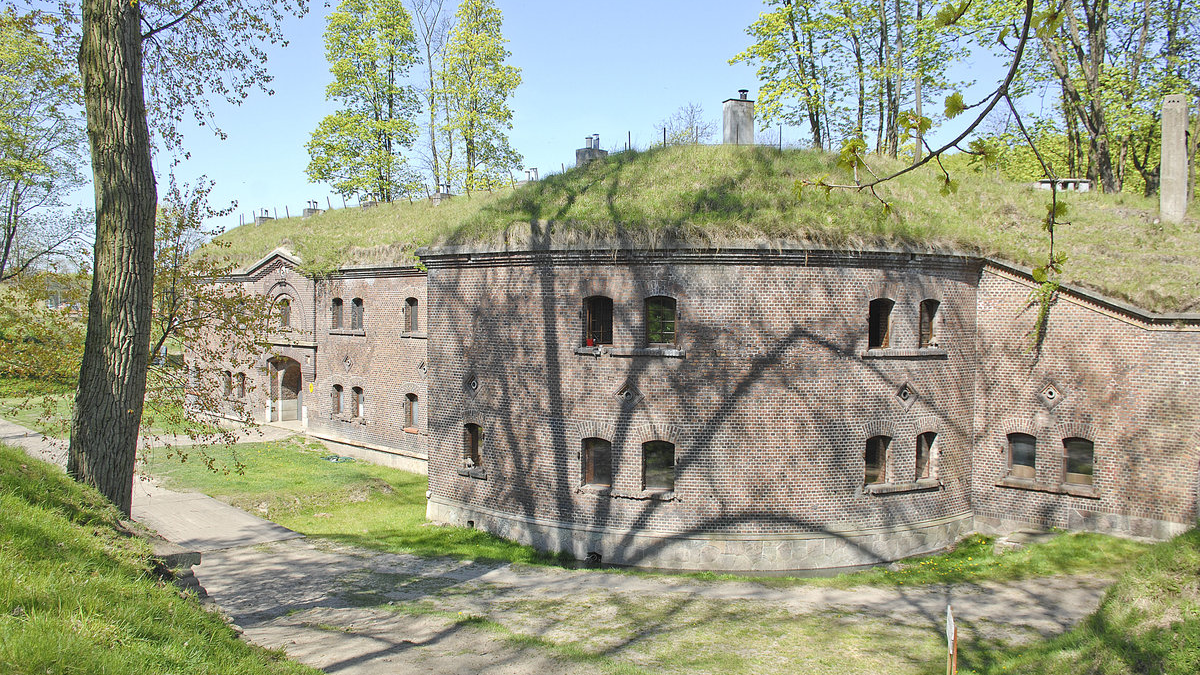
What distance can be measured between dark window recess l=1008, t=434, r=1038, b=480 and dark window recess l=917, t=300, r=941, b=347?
2.69 meters

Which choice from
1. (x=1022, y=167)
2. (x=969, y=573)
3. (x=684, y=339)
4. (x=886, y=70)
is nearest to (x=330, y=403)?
(x=684, y=339)

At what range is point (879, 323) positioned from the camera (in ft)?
48.3

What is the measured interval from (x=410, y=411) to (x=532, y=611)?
13.0 meters

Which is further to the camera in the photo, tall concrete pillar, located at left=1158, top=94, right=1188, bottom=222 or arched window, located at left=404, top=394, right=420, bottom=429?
arched window, located at left=404, top=394, right=420, bottom=429

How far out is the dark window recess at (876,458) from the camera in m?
14.6

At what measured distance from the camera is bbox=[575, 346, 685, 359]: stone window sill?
13914 millimetres

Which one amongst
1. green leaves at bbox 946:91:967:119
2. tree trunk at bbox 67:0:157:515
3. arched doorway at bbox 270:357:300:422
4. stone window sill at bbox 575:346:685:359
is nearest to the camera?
green leaves at bbox 946:91:967:119

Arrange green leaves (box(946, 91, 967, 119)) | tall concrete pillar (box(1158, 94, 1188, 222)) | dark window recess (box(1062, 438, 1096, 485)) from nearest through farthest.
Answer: green leaves (box(946, 91, 967, 119)) → dark window recess (box(1062, 438, 1096, 485)) → tall concrete pillar (box(1158, 94, 1188, 222))

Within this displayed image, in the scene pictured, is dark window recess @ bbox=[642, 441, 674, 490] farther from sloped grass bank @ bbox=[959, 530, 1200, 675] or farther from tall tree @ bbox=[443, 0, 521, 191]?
tall tree @ bbox=[443, 0, 521, 191]

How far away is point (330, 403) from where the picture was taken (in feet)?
86.8

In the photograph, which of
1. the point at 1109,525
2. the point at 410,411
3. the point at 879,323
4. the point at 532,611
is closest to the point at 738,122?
the point at 879,323

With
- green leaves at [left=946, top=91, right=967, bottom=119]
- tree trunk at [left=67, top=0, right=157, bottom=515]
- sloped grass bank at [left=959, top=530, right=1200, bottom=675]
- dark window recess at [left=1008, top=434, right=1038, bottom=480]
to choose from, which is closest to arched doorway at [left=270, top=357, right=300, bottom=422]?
tree trunk at [left=67, top=0, right=157, bottom=515]

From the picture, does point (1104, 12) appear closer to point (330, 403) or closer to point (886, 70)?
point (886, 70)

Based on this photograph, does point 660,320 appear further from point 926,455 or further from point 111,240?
point 111,240
